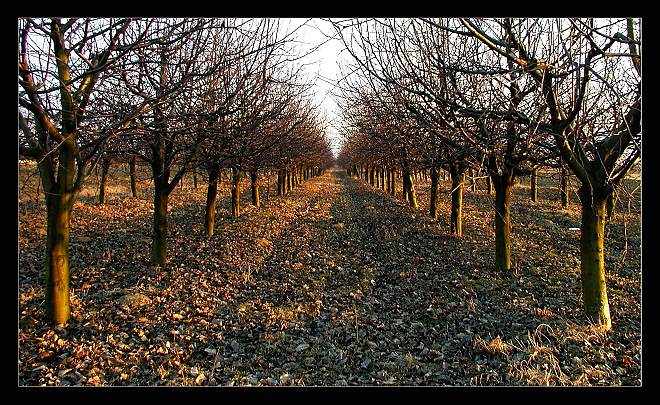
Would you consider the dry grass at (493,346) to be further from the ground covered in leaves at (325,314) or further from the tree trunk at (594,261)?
the tree trunk at (594,261)

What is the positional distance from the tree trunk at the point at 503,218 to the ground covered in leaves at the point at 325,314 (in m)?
0.33

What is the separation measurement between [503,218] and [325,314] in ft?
14.2

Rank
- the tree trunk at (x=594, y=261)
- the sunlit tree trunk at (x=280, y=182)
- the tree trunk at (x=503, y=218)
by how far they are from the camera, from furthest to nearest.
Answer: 1. the sunlit tree trunk at (x=280, y=182)
2. the tree trunk at (x=503, y=218)
3. the tree trunk at (x=594, y=261)

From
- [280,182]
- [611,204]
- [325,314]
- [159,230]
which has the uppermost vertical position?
[280,182]

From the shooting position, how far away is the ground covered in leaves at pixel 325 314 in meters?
4.13

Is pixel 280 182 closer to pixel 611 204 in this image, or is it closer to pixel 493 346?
pixel 611 204

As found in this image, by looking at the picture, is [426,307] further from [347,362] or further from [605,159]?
[605,159]

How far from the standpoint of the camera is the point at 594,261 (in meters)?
5.02

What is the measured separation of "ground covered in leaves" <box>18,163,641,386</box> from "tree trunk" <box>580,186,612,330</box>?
24 centimetres

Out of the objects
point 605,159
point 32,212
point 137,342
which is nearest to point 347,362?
point 137,342

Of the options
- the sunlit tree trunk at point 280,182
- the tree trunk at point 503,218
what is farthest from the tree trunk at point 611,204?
the sunlit tree trunk at point 280,182

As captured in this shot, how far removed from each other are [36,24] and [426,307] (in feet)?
20.5

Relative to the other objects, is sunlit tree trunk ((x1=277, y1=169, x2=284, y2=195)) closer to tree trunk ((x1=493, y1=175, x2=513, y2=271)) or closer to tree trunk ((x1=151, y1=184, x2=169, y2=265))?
tree trunk ((x1=151, y1=184, x2=169, y2=265))

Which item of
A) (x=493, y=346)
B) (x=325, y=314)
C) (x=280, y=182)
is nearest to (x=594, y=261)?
(x=493, y=346)
